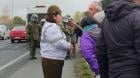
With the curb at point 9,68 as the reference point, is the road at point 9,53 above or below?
below

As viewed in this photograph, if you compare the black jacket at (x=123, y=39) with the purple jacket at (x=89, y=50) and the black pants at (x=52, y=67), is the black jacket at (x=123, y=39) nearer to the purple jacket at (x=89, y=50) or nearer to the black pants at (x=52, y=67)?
the purple jacket at (x=89, y=50)

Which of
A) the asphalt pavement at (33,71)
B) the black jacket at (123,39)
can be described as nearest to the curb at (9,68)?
the asphalt pavement at (33,71)

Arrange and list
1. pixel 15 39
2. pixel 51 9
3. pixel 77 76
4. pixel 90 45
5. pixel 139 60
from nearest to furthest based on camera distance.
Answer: pixel 139 60 < pixel 90 45 < pixel 51 9 < pixel 77 76 < pixel 15 39

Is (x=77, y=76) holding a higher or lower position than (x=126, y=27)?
lower

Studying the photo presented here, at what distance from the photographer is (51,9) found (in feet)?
26.1

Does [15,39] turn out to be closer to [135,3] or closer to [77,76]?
[77,76]

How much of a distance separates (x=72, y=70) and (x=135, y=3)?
37.1ft

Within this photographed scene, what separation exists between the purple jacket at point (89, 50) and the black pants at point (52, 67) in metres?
1.63

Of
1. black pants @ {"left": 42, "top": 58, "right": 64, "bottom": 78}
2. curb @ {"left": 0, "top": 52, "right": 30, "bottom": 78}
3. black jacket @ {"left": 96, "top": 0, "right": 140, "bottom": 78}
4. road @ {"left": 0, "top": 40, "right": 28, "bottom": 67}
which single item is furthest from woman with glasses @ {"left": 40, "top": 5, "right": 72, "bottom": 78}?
road @ {"left": 0, "top": 40, "right": 28, "bottom": 67}

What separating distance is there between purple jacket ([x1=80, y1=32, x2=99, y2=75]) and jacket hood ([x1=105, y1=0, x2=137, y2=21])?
4.78ft

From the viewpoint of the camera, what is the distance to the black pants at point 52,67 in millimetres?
7773

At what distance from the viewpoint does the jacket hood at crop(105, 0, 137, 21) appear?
457 centimetres

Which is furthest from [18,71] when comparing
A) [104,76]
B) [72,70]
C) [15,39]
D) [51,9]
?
[15,39]

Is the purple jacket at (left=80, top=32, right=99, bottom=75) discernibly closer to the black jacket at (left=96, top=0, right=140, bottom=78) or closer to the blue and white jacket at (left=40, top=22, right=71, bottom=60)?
the black jacket at (left=96, top=0, right=140, bottom=78)
